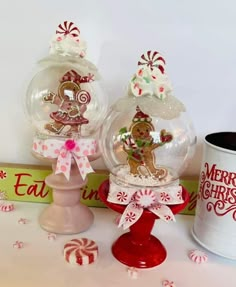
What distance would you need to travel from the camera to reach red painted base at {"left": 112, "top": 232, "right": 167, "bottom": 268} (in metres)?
0.53

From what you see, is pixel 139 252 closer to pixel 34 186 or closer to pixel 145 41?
pixel 34 186

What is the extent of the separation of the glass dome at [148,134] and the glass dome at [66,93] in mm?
48

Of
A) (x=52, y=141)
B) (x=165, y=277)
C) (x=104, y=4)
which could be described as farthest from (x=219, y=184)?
(x=104, y=4)

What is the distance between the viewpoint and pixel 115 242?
58 cm

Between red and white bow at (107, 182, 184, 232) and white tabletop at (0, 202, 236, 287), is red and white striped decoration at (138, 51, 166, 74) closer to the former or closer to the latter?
red and white bow at (107, 182, 184, 232)

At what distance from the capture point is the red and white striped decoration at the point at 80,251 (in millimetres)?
527

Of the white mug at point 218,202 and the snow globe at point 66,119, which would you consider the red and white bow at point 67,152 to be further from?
the white mug at point 218,202

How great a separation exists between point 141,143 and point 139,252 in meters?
0.15

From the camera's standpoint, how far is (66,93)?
1.93ft

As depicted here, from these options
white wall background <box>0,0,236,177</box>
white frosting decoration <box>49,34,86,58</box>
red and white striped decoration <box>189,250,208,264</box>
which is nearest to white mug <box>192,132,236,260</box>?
red and white striped decoration <box>189,250,208,264</box>

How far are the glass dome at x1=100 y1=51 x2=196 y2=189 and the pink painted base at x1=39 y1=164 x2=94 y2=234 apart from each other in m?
0.07

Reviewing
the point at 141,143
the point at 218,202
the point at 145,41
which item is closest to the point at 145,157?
the point at 141,143

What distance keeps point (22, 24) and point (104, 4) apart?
0.49 ft

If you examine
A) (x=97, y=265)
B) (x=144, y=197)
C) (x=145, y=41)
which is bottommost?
(x=97, y=265)
